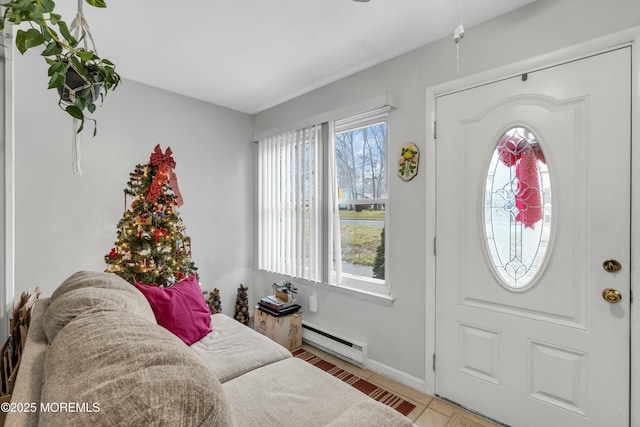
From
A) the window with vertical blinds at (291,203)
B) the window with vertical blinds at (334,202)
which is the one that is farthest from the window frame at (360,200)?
the window with vertical blinds at (291,203)

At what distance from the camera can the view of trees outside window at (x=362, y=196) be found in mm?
2586

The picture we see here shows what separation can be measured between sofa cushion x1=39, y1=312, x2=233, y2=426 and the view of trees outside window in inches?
83.2

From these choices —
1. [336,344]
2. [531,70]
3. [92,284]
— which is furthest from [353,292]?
[531,70]

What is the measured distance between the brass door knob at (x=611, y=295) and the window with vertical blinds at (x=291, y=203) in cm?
202

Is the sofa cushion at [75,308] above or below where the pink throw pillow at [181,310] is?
above

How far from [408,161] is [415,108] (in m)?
0.40

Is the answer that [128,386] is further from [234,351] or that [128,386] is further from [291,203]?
[291,203]

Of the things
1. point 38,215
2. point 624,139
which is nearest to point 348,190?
point 624,139

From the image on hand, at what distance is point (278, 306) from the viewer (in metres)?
2.87

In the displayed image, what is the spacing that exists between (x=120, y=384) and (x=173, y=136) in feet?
9.81

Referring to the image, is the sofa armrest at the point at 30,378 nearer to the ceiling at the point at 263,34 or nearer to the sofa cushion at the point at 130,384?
the sofa cushion at the point at 130,384

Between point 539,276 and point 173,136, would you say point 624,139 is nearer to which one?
point 539,276

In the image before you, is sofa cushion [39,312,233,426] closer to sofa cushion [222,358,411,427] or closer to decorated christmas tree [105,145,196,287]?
sofa cushion [222,358,411,427]

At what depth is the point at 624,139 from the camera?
1.49 m
